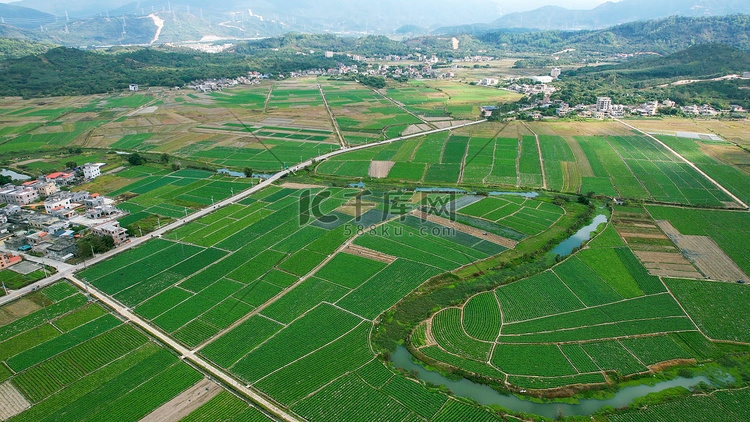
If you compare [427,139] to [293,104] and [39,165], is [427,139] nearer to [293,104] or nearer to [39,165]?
[293,104]

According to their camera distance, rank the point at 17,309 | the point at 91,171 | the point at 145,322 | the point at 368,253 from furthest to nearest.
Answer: the point at 91,171
the point at 368,253
the point at 17,309
the point at 145,322

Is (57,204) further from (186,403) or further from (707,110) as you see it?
(707,110)

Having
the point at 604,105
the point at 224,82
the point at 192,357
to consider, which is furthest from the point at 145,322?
the point at 224,82

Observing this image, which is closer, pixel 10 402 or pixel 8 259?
pixel 10 402

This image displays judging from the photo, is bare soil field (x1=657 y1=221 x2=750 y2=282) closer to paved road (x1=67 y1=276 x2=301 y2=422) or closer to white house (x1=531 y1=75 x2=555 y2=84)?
paved road (x1=67 y1=276 x2=301 y2=422)

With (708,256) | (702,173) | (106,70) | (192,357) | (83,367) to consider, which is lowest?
(83,367)

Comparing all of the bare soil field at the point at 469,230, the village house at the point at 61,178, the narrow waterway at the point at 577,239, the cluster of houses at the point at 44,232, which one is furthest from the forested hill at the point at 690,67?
the village house at the point at 61,178

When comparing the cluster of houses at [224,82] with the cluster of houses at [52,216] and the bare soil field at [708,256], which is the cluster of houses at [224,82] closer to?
the cluster of houses at [52,216]

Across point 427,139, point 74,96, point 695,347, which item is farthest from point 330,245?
point 74,96
